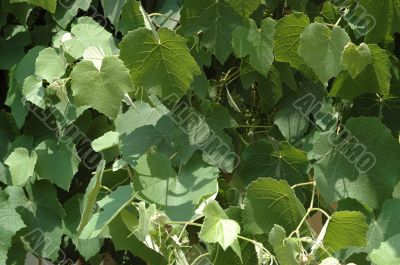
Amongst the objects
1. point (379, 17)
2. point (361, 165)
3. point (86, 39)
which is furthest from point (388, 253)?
point (86, 39)

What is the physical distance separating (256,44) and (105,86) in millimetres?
352

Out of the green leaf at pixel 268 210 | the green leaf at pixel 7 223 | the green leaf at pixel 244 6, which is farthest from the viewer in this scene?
the green leaf at pixel 7 223

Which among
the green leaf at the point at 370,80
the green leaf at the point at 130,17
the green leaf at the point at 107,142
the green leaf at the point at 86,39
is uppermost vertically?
the green leaf at the point at 130,17

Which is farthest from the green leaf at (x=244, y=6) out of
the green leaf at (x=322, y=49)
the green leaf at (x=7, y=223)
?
the green leaf at (x=7, y=223)

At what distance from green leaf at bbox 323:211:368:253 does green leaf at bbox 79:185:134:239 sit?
401 mm

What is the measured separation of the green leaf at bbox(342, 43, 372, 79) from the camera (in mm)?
1568

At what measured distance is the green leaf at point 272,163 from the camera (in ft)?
5.58

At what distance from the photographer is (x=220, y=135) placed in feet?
5.75

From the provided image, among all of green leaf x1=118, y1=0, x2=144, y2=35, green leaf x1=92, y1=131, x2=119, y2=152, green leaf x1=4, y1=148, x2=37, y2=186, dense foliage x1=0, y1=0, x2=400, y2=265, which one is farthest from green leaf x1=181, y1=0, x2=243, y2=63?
green leaf x1=4, y1=148, x2=37, y2=186

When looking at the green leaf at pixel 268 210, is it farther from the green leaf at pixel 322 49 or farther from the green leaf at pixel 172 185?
the green leaf at pixel 322 49

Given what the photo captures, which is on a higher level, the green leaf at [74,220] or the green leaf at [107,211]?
the green leaf at [107,211]

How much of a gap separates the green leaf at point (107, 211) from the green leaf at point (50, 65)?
404mm

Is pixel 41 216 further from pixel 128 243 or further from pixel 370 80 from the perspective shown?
pixel 370 80

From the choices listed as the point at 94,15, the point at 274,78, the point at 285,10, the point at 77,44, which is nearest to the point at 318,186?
the point at 274,78
